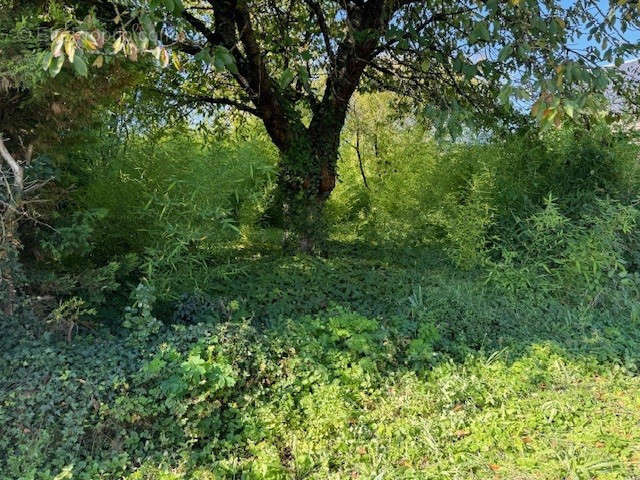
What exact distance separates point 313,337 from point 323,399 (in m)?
0.44

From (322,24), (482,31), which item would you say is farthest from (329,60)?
(482,31)

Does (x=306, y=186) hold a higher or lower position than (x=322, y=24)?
lower

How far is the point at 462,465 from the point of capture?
2154mm

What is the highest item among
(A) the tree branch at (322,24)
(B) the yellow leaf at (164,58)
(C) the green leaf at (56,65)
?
(A) the tree branch at (322,24)

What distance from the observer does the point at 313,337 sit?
2.82m

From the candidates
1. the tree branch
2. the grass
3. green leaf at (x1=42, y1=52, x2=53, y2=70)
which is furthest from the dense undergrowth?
the tree branch

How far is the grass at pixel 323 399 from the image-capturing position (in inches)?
81.5

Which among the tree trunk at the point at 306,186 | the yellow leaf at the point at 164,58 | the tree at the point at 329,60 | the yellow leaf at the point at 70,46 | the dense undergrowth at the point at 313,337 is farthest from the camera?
the tree trunk at the point at 306,186

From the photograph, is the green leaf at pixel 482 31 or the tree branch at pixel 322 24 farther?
the tree branch at pixel 322 24

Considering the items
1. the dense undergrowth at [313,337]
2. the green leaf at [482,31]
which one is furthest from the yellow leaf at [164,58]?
the green leaf at [482,31]

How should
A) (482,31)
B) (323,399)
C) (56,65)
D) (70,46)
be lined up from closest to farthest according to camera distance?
(70,46) < (56,65) < (323,399) < (482,31)

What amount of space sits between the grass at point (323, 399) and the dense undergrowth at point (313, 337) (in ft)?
0.03

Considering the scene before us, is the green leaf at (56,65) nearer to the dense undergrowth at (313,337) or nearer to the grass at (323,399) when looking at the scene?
the dense undergrowth at (313,337)

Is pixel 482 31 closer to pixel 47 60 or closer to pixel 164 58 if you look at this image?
pixel 164 58
